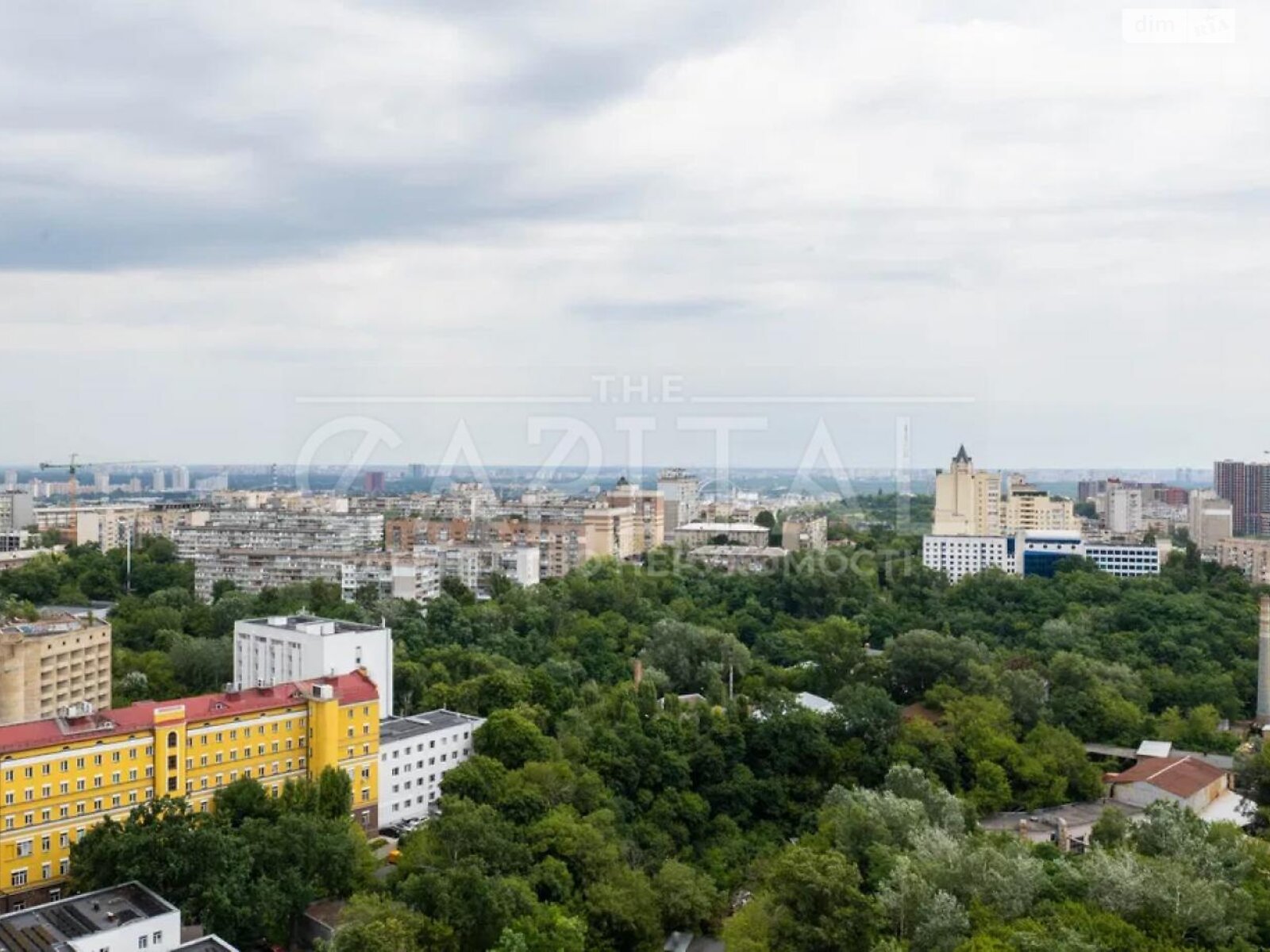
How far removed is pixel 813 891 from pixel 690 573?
49.2 ft

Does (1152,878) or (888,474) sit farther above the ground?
(888,474)

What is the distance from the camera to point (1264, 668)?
1698 cm

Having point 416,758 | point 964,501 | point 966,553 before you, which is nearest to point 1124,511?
point 964,501

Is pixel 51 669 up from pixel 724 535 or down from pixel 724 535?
down

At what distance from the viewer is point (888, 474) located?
118 feet

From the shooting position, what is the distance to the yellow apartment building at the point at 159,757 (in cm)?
940

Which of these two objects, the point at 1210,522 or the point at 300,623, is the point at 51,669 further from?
the point at 1210,522

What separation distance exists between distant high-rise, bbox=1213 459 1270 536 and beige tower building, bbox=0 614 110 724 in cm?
4038

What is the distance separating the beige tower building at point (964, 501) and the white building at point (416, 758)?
898 inches

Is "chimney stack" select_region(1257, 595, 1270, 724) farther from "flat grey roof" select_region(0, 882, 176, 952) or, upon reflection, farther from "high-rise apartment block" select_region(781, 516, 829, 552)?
"flat grey roof" select_region(0, 882, 176, 952)

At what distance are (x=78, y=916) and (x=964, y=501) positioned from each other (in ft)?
97.8

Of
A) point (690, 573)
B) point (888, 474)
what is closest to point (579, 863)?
point (690, 573)

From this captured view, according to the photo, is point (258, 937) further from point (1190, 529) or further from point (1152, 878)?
point (1190, 529)

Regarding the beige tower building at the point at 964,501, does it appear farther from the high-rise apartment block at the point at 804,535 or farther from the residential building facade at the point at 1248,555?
the residential building facade at the point at 1248,555
